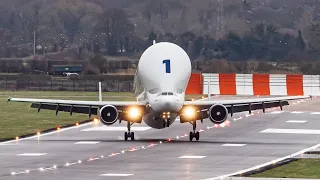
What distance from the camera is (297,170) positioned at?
33.1m

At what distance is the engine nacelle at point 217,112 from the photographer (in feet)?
150

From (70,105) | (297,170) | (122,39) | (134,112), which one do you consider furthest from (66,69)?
(297,170)

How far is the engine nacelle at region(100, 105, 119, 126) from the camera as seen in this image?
4541 cm

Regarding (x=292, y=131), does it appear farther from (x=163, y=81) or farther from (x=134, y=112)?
(x=163, y=81)

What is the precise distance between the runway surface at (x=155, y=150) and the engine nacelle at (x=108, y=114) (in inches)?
40.1

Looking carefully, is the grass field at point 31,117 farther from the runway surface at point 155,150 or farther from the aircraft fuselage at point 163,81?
the aircraft fuselage at point 163,81

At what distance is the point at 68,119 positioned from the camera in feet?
207

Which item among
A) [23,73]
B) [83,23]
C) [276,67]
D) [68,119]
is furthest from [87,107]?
[83,23]

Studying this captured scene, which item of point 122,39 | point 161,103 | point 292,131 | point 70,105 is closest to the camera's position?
point 161,103

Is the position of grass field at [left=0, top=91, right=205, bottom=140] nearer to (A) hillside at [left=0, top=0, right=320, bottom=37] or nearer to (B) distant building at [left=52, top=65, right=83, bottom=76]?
(B) distant building at [left=52, top=65, right=83, bottom=76]

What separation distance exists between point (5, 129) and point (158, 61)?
39.8 ft

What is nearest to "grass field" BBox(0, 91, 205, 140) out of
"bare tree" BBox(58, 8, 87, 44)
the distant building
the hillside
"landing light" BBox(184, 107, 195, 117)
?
"landing light" BBox(184, 107, 195, 117)

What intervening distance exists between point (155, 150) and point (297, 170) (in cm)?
987

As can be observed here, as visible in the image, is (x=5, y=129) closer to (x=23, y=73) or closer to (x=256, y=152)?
(x=256, y=152)
